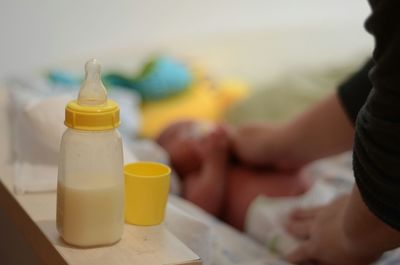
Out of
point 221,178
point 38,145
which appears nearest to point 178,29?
point 221,178

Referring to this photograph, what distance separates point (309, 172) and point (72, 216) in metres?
0.60

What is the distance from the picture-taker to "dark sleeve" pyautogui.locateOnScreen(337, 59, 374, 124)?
94 cm

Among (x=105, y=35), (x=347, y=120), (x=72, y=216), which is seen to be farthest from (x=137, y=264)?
(x=105, y=35)

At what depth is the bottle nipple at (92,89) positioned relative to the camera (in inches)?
24.7

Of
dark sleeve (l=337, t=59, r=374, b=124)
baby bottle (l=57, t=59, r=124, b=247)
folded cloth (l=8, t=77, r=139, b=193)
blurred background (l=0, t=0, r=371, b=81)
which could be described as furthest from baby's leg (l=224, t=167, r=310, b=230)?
blurred background (l=0, t=0, r=371, b=81)

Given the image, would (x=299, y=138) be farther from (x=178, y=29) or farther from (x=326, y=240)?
(x=178, y=29)

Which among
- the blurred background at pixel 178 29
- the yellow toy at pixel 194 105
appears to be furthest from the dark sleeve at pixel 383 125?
the blurred background at pixel 178 29

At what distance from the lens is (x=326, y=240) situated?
2.64 feet

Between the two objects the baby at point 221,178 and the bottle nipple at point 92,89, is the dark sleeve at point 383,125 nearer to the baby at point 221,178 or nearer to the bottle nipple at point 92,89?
the bottle nipple at point 92,89

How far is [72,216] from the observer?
62 cm

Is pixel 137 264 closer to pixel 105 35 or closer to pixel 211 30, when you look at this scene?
pixel 105 35

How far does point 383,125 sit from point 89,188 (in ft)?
0.77

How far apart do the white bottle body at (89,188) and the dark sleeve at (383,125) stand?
7.9 inches

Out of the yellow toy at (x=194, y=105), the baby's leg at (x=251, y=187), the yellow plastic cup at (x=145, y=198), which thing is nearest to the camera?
the yellow plastic cup at (x=145, y=198)
